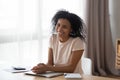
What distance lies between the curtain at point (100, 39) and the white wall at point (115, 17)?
0.18 m

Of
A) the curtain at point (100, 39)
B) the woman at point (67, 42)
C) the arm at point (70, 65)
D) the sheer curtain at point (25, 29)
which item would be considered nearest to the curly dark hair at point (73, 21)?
the woman at point (67, 42)

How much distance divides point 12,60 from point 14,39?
261 mm

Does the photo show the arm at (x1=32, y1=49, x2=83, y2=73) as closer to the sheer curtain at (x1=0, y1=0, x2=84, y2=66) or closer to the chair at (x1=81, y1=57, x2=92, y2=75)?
the chair at (x1=81, y1=57, x2=92, y2=75)

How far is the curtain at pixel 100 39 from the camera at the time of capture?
14.4 feet

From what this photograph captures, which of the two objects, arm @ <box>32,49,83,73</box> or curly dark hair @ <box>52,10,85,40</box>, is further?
curly dark hair @ <box>52,10,85,40</box>

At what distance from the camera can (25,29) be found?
3.39 m

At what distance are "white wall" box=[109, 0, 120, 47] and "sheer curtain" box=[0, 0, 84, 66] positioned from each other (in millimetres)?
1278

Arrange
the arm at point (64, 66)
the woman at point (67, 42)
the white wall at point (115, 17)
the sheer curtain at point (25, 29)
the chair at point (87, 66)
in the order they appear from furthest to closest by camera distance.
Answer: the white wall at point (115, 17), the sheer curtain at point (25, 29), the chair at point (87, 66), the woman at point (67, 42), the arm at point (64, 66)

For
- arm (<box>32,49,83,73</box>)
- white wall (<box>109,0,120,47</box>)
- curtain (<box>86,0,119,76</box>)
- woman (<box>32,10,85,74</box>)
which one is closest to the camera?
arm (<box>32,49,83,73</box>)

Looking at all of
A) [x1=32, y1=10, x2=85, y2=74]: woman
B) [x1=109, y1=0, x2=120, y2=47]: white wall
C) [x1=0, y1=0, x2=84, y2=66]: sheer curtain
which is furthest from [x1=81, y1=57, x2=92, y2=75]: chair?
[x1=109, y1=0, x2=120, y2=47]: white wall

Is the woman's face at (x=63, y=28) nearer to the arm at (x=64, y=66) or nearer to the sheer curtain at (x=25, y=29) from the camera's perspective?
the arm at (x=64, y=66)

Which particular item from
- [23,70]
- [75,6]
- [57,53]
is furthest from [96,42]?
[23,70]

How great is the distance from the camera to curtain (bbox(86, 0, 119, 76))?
4.38 metres

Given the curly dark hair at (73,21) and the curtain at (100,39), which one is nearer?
the curly dark hair at (73,21)
